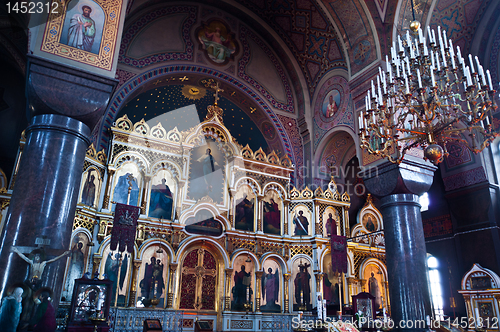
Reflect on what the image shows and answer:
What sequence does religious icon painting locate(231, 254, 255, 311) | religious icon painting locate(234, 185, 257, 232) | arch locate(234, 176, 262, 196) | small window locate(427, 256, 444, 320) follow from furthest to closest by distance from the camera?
1. small window locate(427, 256, 444, 320)
2. arch locate(234, 176, 262, 196)
3. religious icon painting locate(234, 185, 257, 232)
4. religious icon painting locate(231, 254, 255, 311)

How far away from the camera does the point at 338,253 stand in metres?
13.3

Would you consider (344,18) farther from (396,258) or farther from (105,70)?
(105,70)

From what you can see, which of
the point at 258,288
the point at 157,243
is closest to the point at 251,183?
the point at 258,288

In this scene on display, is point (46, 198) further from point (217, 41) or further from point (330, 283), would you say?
point (217, 41)

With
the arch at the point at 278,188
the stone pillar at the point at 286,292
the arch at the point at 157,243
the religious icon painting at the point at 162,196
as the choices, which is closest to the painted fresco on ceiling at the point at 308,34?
the arch at the point at 278,188

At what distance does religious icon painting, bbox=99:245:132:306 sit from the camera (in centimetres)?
1052

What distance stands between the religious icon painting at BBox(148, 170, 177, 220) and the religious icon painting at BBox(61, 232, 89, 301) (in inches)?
87.3

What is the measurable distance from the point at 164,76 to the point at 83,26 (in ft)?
21.9

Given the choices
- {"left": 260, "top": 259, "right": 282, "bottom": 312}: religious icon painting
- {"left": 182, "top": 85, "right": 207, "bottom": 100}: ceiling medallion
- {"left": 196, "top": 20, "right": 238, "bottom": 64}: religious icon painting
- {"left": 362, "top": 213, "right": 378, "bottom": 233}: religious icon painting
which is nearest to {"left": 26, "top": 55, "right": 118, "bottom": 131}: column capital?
{"left": 182, "top": 85, "right": 207, "bottom": 100}: ceiling medallion

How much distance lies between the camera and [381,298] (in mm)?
14312

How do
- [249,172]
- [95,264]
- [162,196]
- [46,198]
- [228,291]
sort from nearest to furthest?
[46,198], [95,264], [228,291], [162,196], [249,172]

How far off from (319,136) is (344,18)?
4.51m

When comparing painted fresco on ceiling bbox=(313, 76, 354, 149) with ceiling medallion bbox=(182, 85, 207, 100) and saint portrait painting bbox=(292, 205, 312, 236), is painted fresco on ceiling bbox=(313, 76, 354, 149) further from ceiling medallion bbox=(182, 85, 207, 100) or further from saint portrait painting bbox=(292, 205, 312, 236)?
ceiling medallion bbox=(182, 85, 207, 100)

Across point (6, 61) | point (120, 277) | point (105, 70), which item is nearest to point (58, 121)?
point (105, 70)
